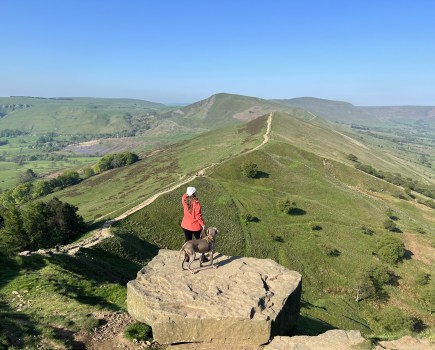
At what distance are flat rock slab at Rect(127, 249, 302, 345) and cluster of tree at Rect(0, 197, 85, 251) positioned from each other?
3839 cm

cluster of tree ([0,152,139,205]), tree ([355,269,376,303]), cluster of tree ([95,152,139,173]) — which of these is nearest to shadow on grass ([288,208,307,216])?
tree ([355,269,376,303])

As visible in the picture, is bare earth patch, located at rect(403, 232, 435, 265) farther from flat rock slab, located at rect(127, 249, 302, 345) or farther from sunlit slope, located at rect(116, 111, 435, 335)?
flat rock slab, located at rect(127, 249, 302, 345)

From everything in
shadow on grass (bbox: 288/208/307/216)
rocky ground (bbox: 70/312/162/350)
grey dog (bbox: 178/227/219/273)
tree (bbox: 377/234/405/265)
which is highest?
grey dog (bbox: 178/227/219/273)

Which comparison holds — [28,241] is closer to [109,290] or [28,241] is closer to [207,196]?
[109,290]

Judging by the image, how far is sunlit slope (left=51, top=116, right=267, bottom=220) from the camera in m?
102

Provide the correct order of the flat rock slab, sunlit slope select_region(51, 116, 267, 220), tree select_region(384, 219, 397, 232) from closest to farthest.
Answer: the flat rock slab < tree select_region(384, 219, 397, 232) < sunlit slope select_region(51, 116, 267, 220)

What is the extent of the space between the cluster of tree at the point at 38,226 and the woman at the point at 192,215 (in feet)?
129

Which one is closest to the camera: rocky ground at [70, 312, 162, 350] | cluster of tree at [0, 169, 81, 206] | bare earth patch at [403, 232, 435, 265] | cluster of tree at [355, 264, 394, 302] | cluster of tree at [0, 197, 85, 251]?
rocky ground at [70, 312, 162, 350]

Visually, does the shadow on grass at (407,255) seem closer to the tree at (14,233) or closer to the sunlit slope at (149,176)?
the sunlit slope at (149,176)

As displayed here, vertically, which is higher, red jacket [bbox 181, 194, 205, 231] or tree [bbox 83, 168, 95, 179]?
red jacket [bbox 181, 194, 205, 231]

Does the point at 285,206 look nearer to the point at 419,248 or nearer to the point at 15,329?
the point at 419,248

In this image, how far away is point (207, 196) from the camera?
83.5 metres

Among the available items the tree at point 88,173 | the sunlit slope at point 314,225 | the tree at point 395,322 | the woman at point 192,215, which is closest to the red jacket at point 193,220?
the woman at point 192,215

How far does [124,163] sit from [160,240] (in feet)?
377
